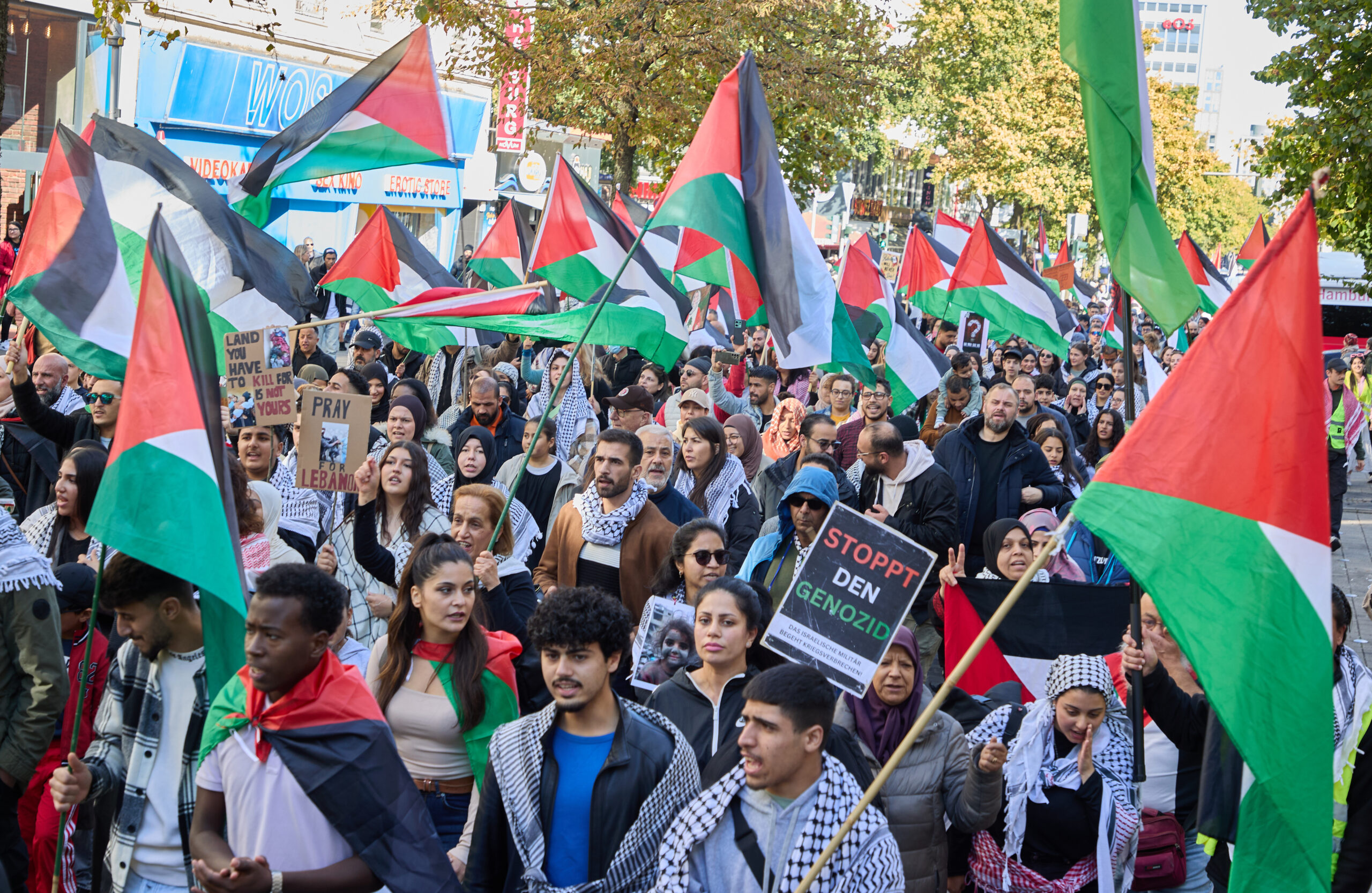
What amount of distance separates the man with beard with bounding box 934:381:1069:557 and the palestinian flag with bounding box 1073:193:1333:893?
501 cm

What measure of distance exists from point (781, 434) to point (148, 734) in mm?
6517

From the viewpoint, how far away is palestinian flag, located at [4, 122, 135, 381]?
6.19 meters

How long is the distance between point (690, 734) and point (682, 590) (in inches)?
58.4

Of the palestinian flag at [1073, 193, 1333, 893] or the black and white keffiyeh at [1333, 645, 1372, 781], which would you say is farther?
the black and white keffiyeh at [1333, 645, 1372, 781]

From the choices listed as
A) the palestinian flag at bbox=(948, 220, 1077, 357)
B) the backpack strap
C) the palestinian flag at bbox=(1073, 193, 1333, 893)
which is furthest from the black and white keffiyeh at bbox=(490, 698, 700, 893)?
the palestinian flag at bbox=(948, 220, 1077, 357)

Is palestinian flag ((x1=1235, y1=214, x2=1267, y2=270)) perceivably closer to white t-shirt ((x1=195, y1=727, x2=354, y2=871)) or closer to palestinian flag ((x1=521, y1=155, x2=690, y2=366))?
palestinian flag ((x1=521, y1=155, x2=690, y2=366))

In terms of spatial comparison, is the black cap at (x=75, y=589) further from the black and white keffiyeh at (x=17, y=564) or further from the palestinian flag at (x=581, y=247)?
the palestinian flag at (x=581, y=247)

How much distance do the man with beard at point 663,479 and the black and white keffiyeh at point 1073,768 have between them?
2532 mm

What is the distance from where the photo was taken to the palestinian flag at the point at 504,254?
14273 mm

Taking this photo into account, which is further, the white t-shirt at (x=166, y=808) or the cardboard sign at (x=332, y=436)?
the cardboard sign at (x=332, y=436)

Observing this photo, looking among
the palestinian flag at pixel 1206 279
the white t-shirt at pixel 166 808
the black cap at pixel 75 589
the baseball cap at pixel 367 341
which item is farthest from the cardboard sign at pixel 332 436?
the palestinian flag at pixel 1206 279

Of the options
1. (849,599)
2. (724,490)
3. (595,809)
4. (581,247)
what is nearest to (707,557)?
(849,599)

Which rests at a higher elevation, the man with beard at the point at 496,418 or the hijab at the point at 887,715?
the man with beard at the point at 496,418

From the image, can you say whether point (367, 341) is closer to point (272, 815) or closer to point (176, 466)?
point (176, 466)
